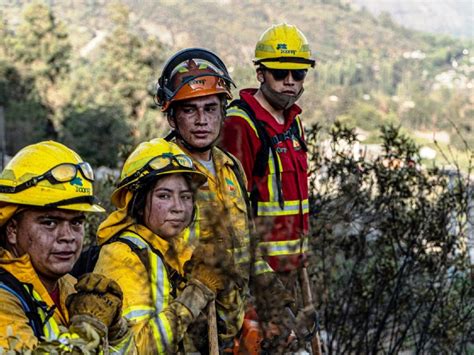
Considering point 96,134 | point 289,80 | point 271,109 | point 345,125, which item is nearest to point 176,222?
point 271,109

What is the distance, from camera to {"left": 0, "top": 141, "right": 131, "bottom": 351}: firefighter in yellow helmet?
2885 millimetres

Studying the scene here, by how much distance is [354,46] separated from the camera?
473ft

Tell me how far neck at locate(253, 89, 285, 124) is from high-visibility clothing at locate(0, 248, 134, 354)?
2.14 metres

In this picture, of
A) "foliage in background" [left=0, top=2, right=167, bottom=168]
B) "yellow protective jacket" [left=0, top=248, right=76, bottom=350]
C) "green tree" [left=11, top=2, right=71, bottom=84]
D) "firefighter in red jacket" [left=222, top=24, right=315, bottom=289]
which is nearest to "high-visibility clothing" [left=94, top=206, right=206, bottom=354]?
"yellow protective jacket" [left=0, top=248, right=76, bottom=350]

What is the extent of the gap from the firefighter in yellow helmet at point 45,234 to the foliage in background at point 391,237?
3.86m

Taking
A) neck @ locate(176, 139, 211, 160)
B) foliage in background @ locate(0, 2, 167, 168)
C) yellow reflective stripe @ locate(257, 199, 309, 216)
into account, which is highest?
foliage in background @ locate(0, 2, 167, 168)

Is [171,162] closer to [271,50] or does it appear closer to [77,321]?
[77,321]

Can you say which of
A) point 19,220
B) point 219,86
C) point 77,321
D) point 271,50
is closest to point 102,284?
point 77,321

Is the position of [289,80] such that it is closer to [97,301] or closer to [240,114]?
[240,114]

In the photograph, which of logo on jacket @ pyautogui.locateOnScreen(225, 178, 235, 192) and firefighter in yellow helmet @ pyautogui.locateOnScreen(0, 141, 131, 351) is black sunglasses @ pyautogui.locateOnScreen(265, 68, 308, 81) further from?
firefighter in yellow helmet @ pyautogui.locateOnScreen(0, 141, 131, 351)

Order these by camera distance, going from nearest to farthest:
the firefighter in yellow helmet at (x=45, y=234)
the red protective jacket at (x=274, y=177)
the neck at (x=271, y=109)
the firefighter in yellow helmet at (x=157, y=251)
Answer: the firefighter in yellow helmet at (x=45, y=234) → the firefighter in yellow helmet at (x=157, y=251) → the red protective jacket at (x=274, y=177) → the neck at (x=271, y=109)

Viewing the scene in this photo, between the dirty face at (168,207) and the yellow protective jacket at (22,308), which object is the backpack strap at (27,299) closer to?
the yellow protective jacket at (22,308)

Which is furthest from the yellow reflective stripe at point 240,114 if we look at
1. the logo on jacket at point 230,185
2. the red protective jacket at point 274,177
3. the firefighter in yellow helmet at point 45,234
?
the firefighter in yellow helmet at point 45,234

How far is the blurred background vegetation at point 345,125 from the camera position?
7238mm
